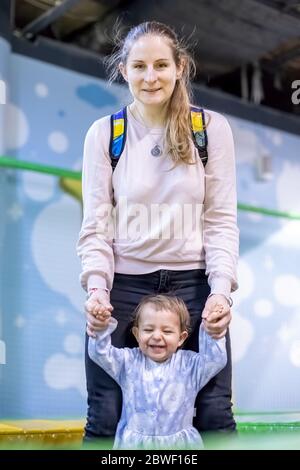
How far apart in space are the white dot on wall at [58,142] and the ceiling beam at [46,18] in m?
0.39

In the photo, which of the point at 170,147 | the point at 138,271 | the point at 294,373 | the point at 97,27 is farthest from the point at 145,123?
the point at 97,27

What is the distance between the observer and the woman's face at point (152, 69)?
94 centimetres

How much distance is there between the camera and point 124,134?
97 centimetres

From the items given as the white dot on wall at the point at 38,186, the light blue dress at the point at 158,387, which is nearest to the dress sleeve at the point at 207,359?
the light blue dress at the point at 158,387

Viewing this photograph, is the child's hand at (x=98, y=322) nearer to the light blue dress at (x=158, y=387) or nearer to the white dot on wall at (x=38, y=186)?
the light blue dress at (x=158, y=387)

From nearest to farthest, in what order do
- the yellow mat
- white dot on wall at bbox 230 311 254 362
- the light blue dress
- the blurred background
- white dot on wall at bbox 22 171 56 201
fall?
the light blue dress
the yellow mat
the blurred background
white dot on wall at bbox 22 171 56 201
white dot on wall at bbox 230 311 254 362

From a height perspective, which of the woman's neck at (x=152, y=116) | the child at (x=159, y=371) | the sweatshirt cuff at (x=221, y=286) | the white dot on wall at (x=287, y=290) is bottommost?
the child at (x=159, y=371)

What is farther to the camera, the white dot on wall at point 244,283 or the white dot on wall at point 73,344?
the white dot on wall at point 244,283

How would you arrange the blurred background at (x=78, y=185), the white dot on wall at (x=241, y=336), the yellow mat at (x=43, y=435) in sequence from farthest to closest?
1. the white dot on wall at (x=241, y=336)
2. the blurred background at (x=78, y=185)
3. the yellow mat at (x=43, y=435)

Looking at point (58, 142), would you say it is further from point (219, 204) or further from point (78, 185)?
point (219, 204)

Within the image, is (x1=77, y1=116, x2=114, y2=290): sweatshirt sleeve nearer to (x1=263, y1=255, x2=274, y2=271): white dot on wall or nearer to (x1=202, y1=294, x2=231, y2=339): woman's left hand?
(x1=202, y1=294, x2=231, y2=339): woman's left hand

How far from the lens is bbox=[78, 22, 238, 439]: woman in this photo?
92cm

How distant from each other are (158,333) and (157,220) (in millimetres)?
144

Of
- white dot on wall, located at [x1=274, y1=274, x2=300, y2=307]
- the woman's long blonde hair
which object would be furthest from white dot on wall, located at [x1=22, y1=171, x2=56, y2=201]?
the woman's long blonde hair
